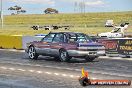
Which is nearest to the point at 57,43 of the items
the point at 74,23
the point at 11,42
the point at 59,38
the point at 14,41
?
the point at 59,38

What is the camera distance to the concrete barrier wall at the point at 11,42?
33.3 metres

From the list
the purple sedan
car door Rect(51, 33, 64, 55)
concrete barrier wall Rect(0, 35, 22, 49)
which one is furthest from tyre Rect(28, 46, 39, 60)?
concrete barrier wall Rect(0, 35, 22, 49)

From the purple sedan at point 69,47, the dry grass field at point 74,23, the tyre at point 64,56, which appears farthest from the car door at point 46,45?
the dry grass field at point 74,23

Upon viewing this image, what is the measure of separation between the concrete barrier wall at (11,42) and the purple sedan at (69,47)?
10.7 meters

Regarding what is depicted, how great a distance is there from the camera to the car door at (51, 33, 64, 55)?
2112 cm

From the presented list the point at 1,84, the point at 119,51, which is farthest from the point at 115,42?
the point at 1,84

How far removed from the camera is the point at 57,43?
2127 cm

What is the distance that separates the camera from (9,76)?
14.6m

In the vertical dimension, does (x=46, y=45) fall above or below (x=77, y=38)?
below

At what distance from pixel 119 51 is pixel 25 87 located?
1444cm

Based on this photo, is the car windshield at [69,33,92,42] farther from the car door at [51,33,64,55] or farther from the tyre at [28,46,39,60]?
the tyre at [28,46,39,60]

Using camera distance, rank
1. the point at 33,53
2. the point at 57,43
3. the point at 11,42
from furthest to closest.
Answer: the point at 11,42 < the point at 33,53 < the point at 57,43

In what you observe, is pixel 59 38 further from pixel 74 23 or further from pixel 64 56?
pixel 74 23

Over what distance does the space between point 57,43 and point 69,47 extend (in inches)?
39.3
